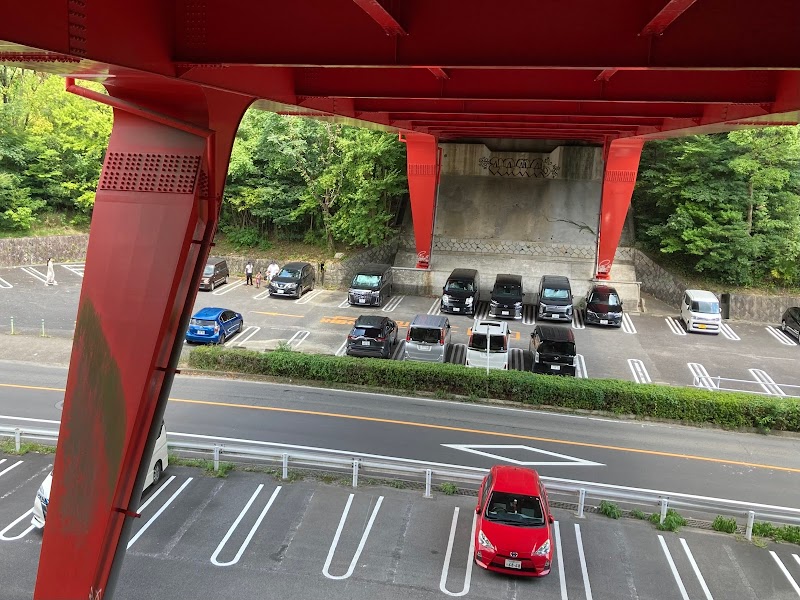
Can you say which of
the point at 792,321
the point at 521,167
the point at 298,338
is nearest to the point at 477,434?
the point at 298,338

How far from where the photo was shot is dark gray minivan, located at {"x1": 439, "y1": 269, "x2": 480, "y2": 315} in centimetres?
2735

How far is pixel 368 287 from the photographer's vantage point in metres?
28.8

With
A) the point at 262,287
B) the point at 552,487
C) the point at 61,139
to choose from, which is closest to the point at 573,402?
the point at 552,487

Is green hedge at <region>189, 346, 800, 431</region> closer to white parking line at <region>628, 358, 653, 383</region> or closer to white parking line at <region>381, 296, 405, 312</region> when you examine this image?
white parking line at <region>628, 358, 653, 383</region>

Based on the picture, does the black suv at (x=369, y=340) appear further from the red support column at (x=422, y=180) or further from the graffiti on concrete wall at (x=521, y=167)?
the graffiti on concrete wall at (x=521, y=167)

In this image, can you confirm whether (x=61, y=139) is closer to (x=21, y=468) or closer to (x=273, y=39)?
(x=21, y=468)

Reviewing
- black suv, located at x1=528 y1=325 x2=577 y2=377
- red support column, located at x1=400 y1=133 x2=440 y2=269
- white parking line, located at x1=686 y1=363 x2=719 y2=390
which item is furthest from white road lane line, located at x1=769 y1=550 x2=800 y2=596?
red support column, located at x1=400 y1=133 x2=440 y2=269

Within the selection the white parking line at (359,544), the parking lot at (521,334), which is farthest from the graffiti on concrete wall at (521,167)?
the white parking line at (359,544)

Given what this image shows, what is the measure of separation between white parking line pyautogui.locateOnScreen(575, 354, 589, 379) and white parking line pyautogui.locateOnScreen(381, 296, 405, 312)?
9.02 meters

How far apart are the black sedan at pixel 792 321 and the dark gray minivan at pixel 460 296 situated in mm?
13005

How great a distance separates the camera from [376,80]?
1166 cm

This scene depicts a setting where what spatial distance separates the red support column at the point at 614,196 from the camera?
96.0 ft

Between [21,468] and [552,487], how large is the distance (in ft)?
36.0

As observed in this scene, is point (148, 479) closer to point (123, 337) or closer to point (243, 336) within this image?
point (123, 337)
